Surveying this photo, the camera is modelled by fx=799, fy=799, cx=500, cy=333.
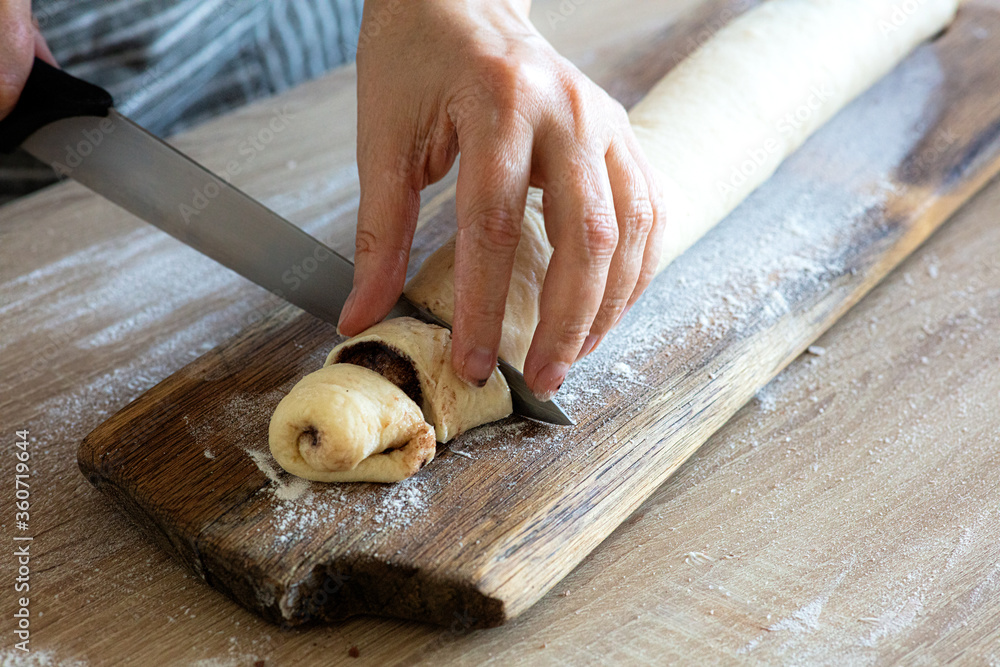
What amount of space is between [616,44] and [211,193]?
1.97 m

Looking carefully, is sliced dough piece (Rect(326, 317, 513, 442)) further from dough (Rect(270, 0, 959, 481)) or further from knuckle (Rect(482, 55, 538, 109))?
knuckle (Rect(482, 55, 538, 109))

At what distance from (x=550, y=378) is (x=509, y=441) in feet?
0.52

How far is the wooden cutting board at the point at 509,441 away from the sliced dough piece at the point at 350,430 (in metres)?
0.04

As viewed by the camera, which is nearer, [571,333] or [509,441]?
[571,333]

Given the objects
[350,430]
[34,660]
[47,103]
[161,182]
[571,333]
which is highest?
[47,103]

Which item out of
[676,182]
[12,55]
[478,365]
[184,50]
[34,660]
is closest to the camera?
[34,660]

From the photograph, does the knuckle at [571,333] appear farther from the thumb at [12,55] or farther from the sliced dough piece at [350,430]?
the thumb at [12,55]

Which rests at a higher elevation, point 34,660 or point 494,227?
point 494,227

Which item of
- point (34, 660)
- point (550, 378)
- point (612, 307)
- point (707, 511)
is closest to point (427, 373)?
point (550, 378)

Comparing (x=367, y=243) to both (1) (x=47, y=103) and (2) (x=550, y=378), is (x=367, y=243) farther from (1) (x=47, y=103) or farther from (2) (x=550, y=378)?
(1) (x=47, y=103)

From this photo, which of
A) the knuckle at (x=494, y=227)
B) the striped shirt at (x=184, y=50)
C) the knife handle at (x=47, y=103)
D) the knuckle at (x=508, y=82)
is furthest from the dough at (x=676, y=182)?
the striped shirt at (x=184, y=50)

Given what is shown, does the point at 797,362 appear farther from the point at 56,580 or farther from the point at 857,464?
the point at 56,580

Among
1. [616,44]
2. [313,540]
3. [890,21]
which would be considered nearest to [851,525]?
[313,540]

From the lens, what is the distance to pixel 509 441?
57.1 inches
